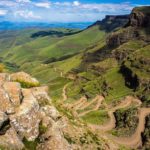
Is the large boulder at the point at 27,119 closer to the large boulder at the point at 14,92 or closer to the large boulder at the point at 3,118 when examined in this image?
the large boulder at the point at 14,92

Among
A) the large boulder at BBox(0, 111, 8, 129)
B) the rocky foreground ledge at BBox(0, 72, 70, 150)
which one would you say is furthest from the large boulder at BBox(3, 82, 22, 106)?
the large boulder at BBox(0, 111, 8, 129)

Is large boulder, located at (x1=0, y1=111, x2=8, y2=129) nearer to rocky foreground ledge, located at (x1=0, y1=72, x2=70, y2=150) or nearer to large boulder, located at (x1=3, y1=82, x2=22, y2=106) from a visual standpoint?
rocky foreground ledge, located at (x1=0, y1=72, x2=70, y2=150)

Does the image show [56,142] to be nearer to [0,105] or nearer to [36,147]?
[36,147]

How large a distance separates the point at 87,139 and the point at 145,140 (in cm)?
15001

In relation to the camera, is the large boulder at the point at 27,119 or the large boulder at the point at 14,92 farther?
the large boulder at the point at 14,92

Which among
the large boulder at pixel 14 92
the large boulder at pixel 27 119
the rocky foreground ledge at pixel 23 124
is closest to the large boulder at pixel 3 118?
the rocky foreground ledge at pixel 23 124

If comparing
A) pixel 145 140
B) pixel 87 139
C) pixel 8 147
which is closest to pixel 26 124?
pixel 8 147

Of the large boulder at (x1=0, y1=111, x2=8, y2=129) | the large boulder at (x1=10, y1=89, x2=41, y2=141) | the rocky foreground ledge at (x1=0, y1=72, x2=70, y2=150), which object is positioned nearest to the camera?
the large boulder at (x1=0, y1=111, x2=8, y2=129)

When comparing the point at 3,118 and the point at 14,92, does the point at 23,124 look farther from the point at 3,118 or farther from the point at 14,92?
the point at 14,92

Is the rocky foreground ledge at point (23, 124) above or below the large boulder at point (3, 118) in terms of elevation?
below

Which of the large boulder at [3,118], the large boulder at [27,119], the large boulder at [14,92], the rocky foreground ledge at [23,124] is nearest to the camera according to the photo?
the large boulder at [3,118]

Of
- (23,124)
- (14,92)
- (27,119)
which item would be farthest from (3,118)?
(14,92)

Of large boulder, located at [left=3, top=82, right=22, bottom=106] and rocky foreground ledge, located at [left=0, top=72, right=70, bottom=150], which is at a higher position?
large boulder, located at [left=3, top=82, right=22, bottom=106]

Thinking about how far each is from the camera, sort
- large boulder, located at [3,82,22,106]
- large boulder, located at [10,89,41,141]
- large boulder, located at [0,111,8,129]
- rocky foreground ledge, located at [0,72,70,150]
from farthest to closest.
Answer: large boulder, located at [3,82,22,106], large boulder, located at [10,89,41,141], rocky foreground ledge, located at [0,72,70,150], large boulder, located at [0,111,8,129]
